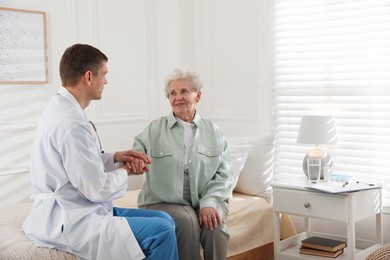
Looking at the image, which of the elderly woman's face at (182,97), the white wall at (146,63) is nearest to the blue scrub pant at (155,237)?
the elderly woman's face at (182,97)

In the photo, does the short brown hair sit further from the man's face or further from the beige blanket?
the beige blanket

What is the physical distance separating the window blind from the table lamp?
248 mm

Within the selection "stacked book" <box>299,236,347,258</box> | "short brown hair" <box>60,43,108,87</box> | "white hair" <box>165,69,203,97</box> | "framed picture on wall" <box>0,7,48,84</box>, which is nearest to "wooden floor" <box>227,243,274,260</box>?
"stacked book" <box>299,236,347,258</box>

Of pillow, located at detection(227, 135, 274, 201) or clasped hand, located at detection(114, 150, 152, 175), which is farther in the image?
pillow, located at detection(227, 135, 274, 201)

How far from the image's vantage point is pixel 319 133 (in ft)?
12.7

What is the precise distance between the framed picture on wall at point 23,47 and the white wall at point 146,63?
0.06 meters

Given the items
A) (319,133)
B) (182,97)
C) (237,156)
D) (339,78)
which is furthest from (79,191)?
(339,78)

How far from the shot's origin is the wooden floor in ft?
12.1

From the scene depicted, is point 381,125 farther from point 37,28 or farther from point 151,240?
point 37,28

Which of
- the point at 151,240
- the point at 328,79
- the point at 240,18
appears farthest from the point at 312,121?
the point at 151,240

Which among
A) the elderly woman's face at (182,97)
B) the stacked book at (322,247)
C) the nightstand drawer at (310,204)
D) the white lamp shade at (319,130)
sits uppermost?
the elderly woman's face at (182,97)

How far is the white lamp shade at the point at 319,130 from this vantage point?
3.88 m

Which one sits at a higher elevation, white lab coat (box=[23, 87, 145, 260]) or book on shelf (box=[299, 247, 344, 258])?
white lab coat (box=[23, 87, 145, 260])

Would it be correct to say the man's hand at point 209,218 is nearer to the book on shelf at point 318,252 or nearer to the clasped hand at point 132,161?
the clasped hand at point 132,161
